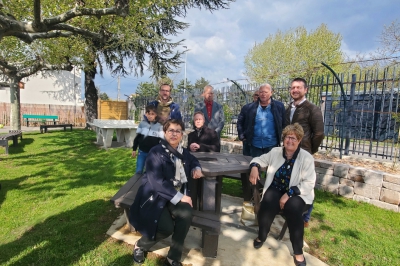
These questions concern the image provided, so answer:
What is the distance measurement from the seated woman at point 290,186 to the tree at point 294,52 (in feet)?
66.1

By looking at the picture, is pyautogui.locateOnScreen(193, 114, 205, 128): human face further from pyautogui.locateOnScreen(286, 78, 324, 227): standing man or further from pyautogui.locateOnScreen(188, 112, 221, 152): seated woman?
pyautogui.locateOnScreen(286, 78, 324, 227): standing man

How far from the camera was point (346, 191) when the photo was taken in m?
4.47

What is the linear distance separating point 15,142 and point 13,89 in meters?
3.73

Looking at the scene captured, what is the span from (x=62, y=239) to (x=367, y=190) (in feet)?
15.0

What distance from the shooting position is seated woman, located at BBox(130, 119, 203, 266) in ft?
7.44

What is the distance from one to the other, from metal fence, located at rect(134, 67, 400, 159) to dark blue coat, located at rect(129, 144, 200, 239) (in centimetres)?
397

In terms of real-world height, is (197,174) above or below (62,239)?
above

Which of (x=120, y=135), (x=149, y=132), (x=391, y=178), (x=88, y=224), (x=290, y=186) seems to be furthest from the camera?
(x=120, y=135)

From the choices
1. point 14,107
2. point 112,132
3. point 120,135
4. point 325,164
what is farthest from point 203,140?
point 14,107

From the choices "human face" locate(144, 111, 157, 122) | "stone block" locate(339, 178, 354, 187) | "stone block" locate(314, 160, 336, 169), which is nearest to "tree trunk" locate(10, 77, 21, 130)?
"human face" locate(144, 111, 157, 122)

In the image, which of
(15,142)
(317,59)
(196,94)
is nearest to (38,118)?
(15,142)

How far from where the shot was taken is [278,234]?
3.10 m

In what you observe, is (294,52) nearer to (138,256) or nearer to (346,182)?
(346,182)

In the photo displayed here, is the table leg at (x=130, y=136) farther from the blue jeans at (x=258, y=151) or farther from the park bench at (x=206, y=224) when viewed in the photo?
the park bench at (x=206, y=224)
